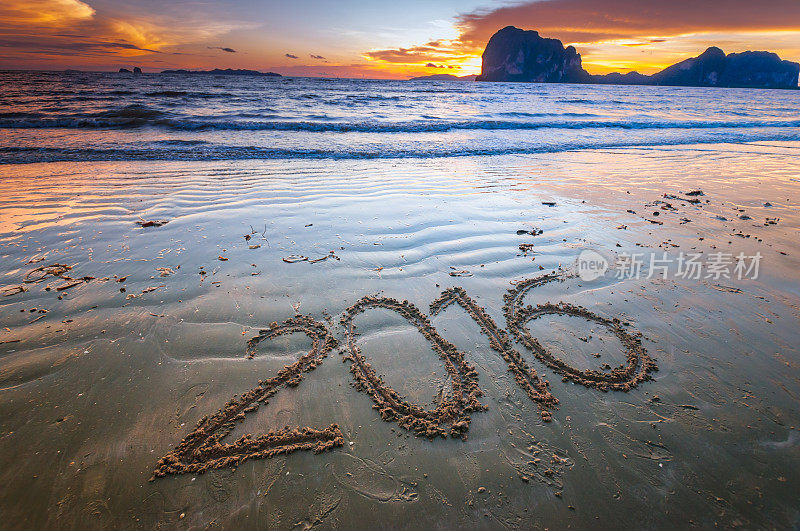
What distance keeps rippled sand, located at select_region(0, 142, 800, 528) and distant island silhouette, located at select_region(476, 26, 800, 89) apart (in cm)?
18755

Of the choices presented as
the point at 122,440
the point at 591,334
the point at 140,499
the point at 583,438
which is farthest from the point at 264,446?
the point at 591,334

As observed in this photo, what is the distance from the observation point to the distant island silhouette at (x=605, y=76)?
141 metres

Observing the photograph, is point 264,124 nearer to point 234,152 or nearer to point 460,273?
point 234,152

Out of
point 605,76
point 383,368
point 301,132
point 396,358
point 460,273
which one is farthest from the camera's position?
point 605,76

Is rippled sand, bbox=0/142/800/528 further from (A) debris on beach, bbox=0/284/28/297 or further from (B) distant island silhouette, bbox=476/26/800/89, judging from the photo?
(B) distant island silhouette, bbox=476/26/800/89

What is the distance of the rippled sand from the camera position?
1.77 m

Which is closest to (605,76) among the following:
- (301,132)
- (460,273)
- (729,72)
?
(729,72)

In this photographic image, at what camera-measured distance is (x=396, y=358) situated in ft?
8.89

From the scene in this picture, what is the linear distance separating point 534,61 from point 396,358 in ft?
672

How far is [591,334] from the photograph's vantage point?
9.82 ft

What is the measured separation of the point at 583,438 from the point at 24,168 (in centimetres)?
1258

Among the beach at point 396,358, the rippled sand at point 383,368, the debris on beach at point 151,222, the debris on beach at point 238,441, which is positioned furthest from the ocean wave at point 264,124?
the debris on beach at point 238,441

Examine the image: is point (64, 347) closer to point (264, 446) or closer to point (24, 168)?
point (264, 446)

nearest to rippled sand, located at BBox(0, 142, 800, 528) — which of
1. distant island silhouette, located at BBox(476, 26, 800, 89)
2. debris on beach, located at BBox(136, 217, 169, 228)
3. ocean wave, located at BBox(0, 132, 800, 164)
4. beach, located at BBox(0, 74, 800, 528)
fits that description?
beach, located at BBox(0, 74, 800, 528)
